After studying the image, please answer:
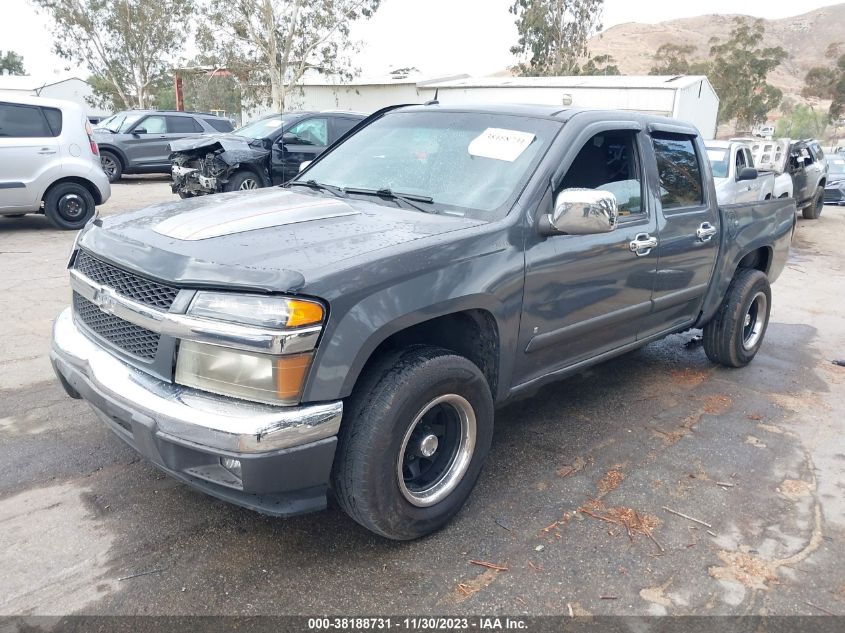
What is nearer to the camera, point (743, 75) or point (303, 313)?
point (303, 313)

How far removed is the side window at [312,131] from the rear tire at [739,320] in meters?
8.80

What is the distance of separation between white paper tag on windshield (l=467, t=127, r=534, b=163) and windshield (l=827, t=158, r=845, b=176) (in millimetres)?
20413

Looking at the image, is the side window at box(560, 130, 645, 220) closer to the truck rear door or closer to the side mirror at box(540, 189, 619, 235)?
the truck rear door

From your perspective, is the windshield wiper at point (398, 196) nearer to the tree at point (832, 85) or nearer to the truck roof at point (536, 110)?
the truck roof at point (536, 110)

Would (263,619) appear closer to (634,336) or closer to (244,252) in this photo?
(244,252)

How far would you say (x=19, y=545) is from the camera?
2.82 m

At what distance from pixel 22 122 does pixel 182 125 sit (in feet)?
24.8

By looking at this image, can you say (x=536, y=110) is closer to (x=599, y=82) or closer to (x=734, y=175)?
(x=734, y=175)

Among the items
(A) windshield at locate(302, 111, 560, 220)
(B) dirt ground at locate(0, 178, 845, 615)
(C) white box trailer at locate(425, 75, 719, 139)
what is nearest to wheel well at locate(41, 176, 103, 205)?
(B) dirt ground at locate(0, 178, 845, 615)

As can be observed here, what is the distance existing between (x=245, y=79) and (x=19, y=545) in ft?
118

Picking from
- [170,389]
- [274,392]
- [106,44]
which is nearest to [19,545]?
[170,389]

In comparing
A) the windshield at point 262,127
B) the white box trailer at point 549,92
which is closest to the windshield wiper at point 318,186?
the windshield at point 262,127

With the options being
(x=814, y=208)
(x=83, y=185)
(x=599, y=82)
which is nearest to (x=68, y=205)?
(x=83, y=185)

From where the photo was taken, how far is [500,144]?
11.4ft
